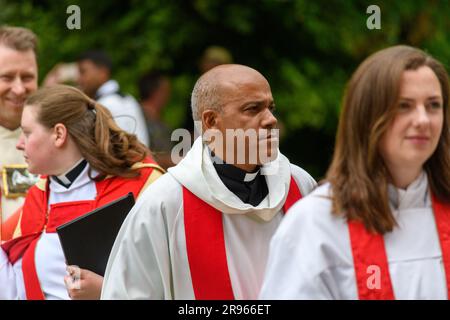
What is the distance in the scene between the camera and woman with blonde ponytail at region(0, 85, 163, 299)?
5.42 metres

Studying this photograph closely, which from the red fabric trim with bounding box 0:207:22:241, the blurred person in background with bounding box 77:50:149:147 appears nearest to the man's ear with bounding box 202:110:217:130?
the red fabric trim with bounding box 0:207:22:241

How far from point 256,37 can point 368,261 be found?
26.6ft

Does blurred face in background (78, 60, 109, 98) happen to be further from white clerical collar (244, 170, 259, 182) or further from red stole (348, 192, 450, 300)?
red stole (348, 192, 450, 300)

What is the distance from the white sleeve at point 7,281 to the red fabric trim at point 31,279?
0.36 feet

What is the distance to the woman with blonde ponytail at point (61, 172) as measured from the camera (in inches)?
213

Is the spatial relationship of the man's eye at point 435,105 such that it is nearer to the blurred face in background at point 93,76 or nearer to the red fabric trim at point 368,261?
the red fabric trim at point 368,261

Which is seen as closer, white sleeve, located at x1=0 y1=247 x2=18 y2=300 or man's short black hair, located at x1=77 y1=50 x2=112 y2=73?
white sleeve, located at x1=0 y1=247 x2=18 y2=300

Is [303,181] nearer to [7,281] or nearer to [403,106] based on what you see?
[403,106]

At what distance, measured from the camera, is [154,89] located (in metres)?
10.3

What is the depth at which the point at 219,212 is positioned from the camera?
14.9 feet

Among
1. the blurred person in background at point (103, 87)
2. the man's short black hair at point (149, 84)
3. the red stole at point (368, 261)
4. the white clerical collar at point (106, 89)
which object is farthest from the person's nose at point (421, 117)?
the man's short black hair at point (149, 84)

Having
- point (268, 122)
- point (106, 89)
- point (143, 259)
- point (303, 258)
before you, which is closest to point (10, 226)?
point (143, 259)
